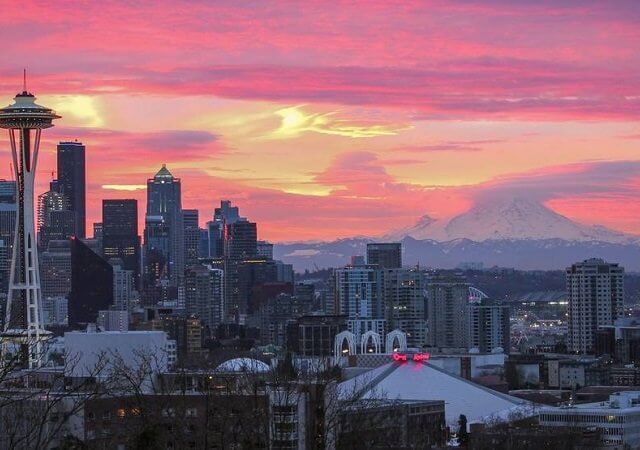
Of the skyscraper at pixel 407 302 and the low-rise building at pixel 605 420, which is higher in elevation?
the skyscraper at pixel 407 302

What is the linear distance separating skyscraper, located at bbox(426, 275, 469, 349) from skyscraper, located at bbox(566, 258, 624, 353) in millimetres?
9219

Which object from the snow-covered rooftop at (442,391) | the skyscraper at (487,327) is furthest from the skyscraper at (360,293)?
the snow-covered rooftop at (442,391)

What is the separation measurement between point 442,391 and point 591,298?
91.4 meters

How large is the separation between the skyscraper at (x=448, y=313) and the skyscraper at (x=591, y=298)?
922cm

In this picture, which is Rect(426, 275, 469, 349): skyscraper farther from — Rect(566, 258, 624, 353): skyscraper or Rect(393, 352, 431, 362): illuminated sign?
Rect(393, 352, 431, 362): illuminated sign

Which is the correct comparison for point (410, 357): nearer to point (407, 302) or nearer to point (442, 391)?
point (442, 391)

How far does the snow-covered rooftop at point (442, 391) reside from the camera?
90812 mm

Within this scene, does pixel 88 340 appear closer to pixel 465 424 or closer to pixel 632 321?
pixel 465 424

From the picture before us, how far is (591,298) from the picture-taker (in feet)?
607

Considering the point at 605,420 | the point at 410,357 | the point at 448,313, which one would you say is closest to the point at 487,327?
the point at 448,313

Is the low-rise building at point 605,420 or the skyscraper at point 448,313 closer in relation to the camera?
the low-rise building at point 605,420

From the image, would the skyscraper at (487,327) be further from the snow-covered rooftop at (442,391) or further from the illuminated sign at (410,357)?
the snow-covered rooftop at (442,391)

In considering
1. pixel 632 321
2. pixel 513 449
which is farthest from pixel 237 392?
pixel 632 321

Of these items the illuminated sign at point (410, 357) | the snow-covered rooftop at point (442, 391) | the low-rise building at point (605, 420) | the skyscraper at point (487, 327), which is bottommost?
the low-rise building at point (605, 420)
